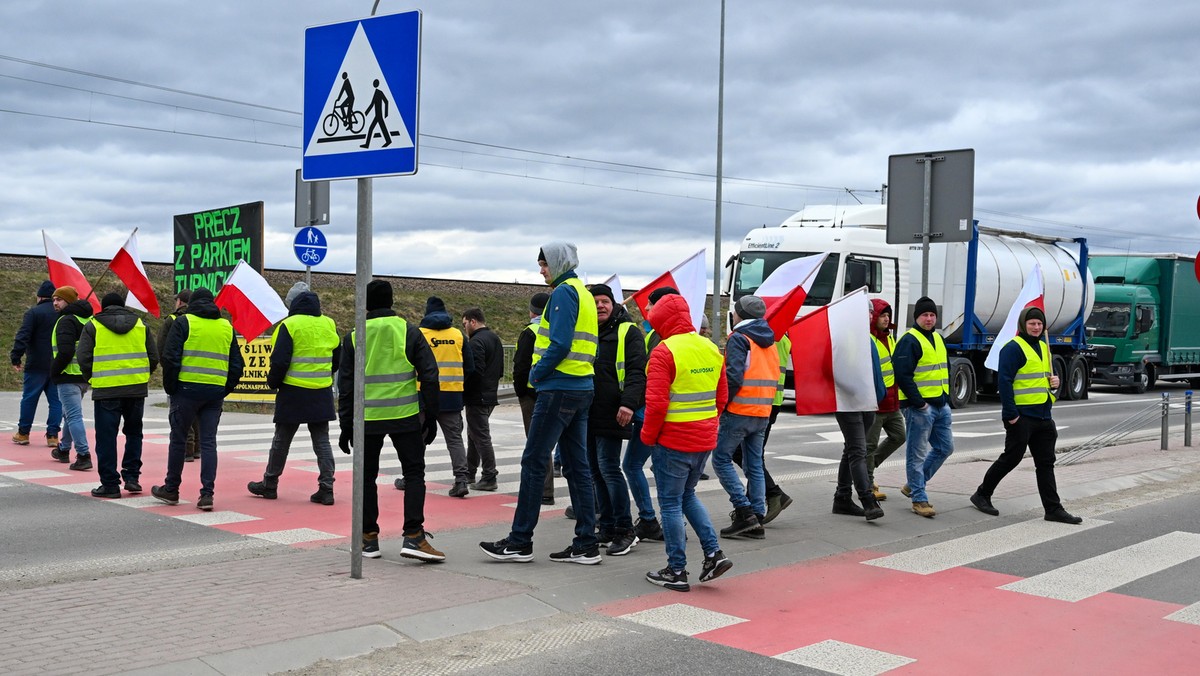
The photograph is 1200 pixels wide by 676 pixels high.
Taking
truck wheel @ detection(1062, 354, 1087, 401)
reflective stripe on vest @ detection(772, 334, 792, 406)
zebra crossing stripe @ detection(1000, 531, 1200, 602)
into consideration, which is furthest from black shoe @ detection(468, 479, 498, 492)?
truck wheel @ detection(1062, 354, 1087, 401)

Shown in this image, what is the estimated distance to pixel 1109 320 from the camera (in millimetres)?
33719

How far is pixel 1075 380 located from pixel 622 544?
25431 millimetres

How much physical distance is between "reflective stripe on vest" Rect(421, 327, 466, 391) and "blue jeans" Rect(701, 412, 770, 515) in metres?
3.29

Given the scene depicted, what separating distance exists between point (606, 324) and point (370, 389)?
5.98 ft

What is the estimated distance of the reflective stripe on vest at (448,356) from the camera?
1116cm

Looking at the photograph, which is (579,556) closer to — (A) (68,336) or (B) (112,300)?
(B) (112,300)

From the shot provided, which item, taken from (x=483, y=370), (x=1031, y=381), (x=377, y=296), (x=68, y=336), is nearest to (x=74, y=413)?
(x=68, y=336)

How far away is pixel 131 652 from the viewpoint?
5281 millimetres

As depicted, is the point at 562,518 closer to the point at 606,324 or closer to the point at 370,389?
the point at 606,324

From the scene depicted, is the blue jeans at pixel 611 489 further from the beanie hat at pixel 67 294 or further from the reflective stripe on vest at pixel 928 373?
the beanie hat at pixel 67 294

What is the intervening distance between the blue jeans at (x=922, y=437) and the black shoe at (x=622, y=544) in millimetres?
3114

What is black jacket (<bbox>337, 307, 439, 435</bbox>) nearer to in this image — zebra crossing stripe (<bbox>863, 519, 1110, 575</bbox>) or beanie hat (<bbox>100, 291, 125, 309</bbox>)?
zebra crossing stripe (<bbox>863, 519, 1110, 575</bbox>)

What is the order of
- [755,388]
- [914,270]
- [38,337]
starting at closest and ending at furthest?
[755,388] → [38,337] → [914,270]

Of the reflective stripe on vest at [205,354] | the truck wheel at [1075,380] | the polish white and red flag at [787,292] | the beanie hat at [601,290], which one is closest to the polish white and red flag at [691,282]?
the polish white and red flag at [787,292]
